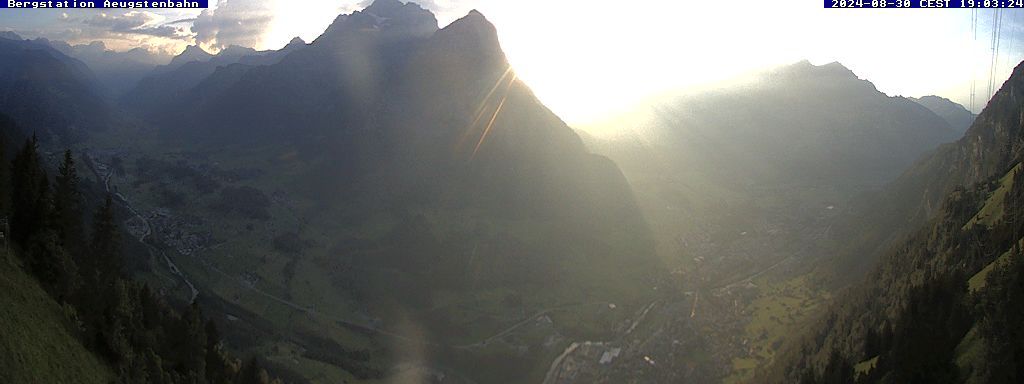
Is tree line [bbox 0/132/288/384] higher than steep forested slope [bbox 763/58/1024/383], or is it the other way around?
tree line [bbox 0/132/288/384]

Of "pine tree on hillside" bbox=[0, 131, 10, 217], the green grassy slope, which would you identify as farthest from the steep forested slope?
"pine tree on hillside" bbox=[0, 131, 10, 217]

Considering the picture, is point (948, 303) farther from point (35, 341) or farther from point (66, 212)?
point (66, 212)

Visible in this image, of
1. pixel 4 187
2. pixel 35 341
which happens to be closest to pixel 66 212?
pixel 4 187

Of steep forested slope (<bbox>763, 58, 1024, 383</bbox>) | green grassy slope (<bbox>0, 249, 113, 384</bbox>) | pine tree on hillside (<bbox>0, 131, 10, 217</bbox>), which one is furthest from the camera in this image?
steep forested slope (<bbox>763, 58, 1024, 383</bbox>)

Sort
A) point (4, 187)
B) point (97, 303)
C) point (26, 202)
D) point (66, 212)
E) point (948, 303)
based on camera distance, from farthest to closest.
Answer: point (948, 303), point (66, 212), point (26, 202), point (4, 187), point (97, 303)

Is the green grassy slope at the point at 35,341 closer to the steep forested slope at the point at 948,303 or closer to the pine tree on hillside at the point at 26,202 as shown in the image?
the pine tree on hillside at the point at 26,202

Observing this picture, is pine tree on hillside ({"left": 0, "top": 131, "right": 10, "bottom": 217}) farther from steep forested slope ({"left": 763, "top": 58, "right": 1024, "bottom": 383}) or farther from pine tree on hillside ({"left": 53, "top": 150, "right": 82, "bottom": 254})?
steep forested slope ({"left": 763, "top": 58, "right": 1024, "bottom": 383})

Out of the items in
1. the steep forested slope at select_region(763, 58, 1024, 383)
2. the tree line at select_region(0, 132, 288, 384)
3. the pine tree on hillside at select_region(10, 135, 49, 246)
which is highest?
the pine tree on hillside at select_region(10, 135, 49, 246)

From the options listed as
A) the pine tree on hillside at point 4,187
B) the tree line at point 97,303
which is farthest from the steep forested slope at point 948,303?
the pine tree on hillside at point 4,187

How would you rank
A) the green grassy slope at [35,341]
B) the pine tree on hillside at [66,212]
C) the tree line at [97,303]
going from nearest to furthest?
the green grassy slope at [35,341] < the tree line at [97,303] < the pine tree on hillside at [66,212]
